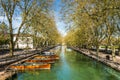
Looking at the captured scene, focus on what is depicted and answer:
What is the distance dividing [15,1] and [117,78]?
2374 centimetres

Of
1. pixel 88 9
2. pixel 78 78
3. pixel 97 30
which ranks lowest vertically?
pixel 78 78

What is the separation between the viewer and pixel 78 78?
1117 inches

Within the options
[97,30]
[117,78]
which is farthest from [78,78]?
[97,30]

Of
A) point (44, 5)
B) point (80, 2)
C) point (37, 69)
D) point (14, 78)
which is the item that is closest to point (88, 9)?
point (80, 2)

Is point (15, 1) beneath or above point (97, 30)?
above

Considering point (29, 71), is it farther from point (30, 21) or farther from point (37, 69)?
point (30, 21)

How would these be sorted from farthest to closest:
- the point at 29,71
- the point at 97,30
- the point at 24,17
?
the point at 97,30, the point at 24,17, the point at 29,71

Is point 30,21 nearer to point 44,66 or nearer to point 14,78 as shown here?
point 44,66

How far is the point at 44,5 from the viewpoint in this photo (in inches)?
1820

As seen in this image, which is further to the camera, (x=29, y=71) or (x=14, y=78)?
(x=29, y=71)

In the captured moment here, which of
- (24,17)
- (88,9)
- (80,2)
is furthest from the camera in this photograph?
(24,17)

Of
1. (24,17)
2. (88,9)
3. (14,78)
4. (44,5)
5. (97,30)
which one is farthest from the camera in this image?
(97,30)

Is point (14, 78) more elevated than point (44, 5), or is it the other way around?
point (44, 5)

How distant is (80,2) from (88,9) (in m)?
3.65
